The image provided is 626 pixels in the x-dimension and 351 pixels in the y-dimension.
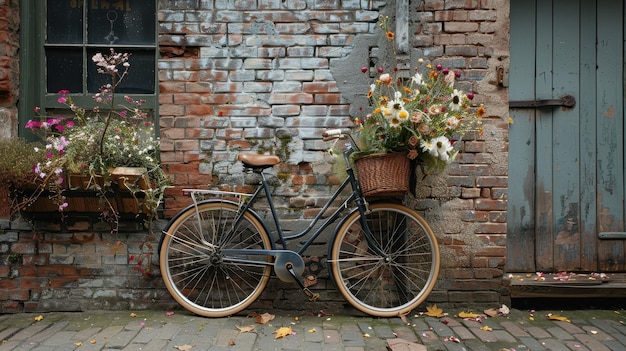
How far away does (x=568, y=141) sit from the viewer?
4.15m

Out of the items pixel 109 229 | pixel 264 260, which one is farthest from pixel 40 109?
pixel 264 260

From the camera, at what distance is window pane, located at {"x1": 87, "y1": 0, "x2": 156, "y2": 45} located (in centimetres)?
412

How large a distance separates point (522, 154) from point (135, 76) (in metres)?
3.09

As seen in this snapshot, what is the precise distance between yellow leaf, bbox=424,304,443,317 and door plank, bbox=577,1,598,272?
1262 mm

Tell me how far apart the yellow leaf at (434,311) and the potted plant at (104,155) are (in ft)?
6.90

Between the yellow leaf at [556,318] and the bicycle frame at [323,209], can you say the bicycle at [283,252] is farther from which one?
the yellow leaf at [556,318]

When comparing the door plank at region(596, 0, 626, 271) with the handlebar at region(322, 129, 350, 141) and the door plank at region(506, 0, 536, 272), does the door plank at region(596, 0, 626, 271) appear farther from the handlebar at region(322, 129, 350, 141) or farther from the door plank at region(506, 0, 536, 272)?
the handlebar at region(322, 129, 350, 141)

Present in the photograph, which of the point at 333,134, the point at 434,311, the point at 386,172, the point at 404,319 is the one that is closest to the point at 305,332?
the point at 404,319

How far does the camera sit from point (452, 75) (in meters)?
3.50

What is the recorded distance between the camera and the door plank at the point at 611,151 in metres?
4.15

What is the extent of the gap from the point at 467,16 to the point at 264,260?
2.35 m

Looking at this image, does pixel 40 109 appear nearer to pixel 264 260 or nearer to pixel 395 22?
pixel 264 260

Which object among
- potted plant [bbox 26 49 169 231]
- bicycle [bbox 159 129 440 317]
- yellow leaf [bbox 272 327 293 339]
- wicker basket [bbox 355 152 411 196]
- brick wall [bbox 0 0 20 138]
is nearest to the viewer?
yellow leaf [bbox 272 327 293 339]

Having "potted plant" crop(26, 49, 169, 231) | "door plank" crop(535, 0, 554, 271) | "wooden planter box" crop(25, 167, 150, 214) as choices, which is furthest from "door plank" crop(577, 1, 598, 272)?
"wooden planter box" crop(25, 167, 150, 214)
